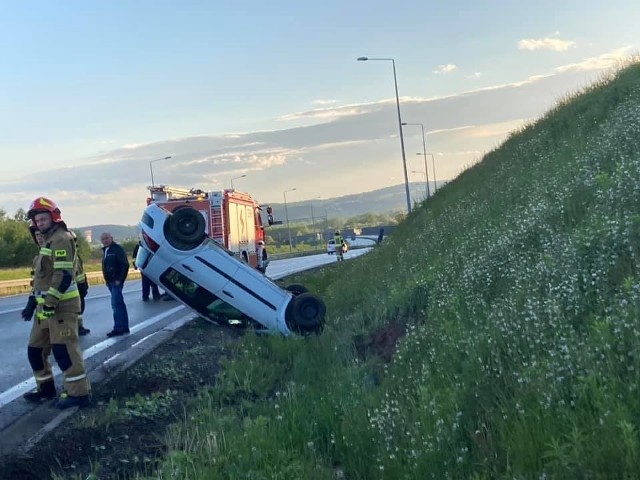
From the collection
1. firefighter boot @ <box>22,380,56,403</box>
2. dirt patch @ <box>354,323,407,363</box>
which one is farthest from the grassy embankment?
firefighter boot @ <box>22,380,56,403</box>

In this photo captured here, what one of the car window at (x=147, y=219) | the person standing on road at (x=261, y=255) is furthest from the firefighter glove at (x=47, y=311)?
the person standing on road at (x=261, y=255)

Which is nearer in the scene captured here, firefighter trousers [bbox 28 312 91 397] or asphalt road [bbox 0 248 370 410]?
firefighter trousers [bbox 28 312 91 397]

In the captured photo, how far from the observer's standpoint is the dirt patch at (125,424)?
15.7 feet

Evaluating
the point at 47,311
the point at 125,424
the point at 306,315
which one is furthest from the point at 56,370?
the point at 125,424

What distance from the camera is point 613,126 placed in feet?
28.7

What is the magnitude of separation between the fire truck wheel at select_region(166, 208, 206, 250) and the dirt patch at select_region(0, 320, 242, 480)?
4.47 ft

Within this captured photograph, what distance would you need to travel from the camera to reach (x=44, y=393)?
685 centimetres

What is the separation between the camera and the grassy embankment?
3.33 metres

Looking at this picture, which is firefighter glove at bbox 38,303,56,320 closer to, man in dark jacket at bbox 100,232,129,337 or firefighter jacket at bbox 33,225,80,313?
firefighter jacket at bbox 33,225,80,313

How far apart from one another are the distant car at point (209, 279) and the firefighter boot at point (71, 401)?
291 centimetres

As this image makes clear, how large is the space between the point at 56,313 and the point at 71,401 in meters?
0.81

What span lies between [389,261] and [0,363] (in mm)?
6396

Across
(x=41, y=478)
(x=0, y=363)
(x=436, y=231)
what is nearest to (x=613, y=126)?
(x=436, y=231)

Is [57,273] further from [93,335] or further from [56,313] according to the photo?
[93,335]
